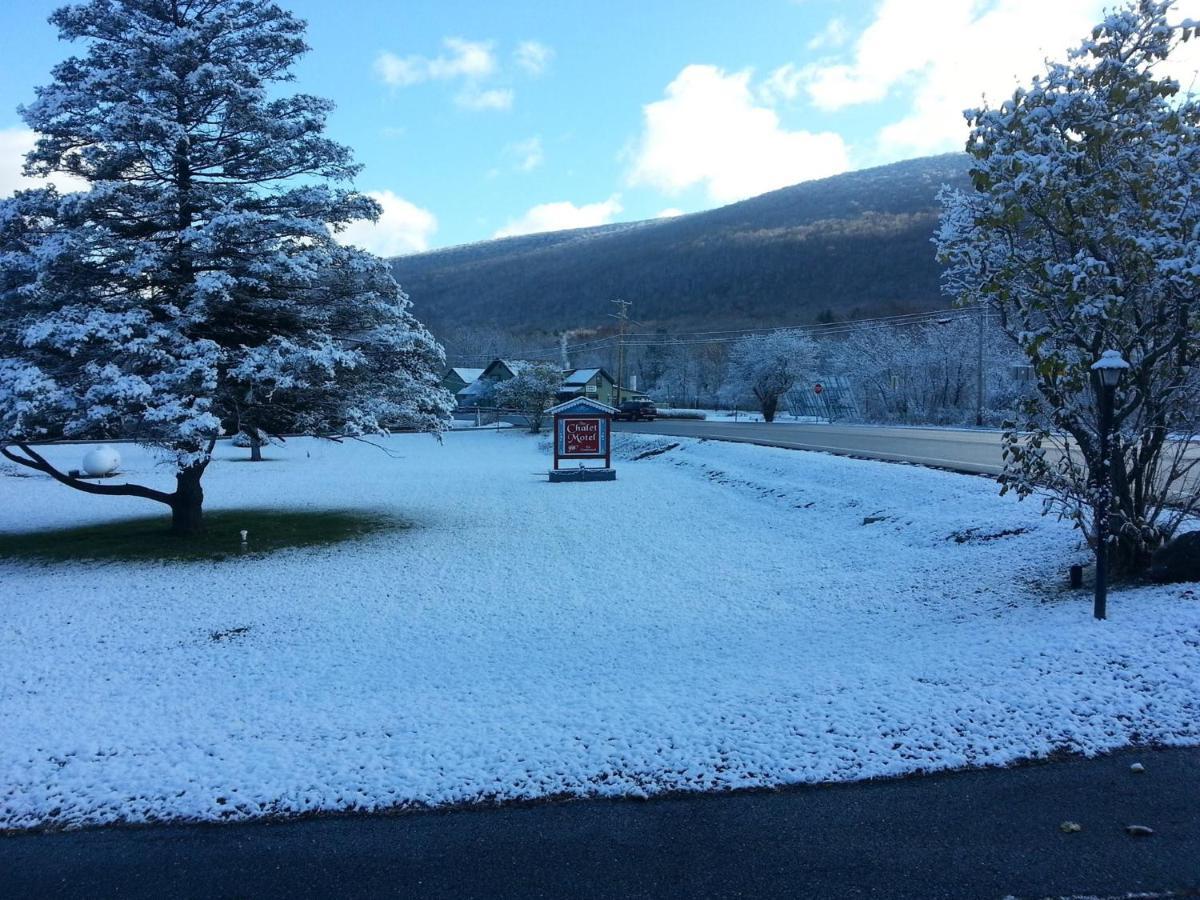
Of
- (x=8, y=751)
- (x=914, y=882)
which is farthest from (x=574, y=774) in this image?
(x=8, y=751)

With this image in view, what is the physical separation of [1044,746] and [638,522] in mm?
9870

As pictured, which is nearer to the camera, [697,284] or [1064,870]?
[1064,870]

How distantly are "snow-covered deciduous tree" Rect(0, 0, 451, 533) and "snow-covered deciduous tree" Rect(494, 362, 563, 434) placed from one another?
30262 mm

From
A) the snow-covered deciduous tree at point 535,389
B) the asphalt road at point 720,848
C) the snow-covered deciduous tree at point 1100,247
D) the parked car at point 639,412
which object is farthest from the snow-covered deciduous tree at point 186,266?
the parked car at point 639,412

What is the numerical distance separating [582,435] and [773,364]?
1433 inches

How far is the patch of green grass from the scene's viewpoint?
1185cm

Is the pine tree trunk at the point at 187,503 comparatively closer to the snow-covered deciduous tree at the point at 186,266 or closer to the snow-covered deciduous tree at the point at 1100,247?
the snow-covered deciduous tree at the point at 186,266

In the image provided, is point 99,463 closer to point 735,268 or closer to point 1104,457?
point 1104,457

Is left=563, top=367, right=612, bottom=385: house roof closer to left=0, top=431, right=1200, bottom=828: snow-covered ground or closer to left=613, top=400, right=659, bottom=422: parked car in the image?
left=613, top=400, right=659, bottom=422: parked car

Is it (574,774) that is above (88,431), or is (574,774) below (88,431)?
below

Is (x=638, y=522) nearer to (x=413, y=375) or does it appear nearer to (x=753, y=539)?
(x=753, y=539)

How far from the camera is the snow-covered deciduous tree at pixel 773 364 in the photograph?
2098 inches

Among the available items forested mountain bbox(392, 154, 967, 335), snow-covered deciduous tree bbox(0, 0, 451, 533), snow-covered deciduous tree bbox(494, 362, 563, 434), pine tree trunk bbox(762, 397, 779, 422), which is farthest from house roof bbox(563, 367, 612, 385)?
snow-covered deciduous tree bbox(0, 0, 451, 533)

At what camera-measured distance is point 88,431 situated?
10.6 metres
